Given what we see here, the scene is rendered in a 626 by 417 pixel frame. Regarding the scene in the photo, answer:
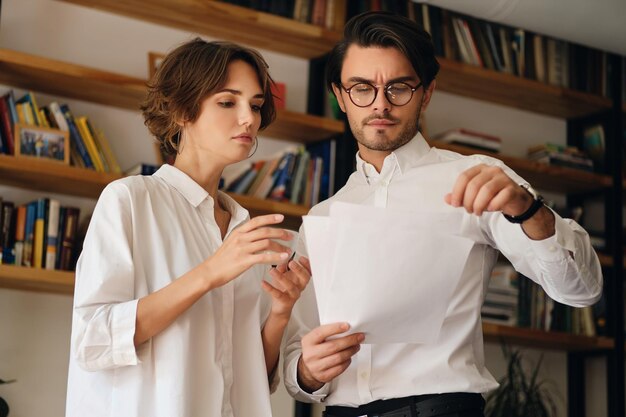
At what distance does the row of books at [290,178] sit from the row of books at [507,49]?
2.19 ft

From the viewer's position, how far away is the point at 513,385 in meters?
4.20

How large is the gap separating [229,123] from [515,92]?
2.75 metres

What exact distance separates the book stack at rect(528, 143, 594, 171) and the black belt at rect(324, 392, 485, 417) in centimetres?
272

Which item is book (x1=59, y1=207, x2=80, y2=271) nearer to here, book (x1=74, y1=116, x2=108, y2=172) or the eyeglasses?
book (x1=74, y1=116, x2=108, y2=172)

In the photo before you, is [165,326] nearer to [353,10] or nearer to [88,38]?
[88,38]

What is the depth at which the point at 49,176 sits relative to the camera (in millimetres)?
3328

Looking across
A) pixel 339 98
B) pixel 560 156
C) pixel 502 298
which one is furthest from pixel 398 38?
pixel 560 156

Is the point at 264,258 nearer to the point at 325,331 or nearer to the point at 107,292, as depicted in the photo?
the point at 325,331

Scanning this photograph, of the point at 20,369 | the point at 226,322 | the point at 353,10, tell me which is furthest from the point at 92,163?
the point at 226,322

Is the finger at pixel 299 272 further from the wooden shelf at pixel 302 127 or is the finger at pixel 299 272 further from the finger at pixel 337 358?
the wooden shelf at pixel 302 127

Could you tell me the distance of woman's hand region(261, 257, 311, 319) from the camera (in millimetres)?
1951

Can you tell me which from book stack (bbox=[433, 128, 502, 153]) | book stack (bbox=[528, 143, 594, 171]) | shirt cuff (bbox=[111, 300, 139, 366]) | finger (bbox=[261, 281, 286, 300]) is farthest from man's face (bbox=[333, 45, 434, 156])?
book stack (bbox=[528, 143, 594, 171])

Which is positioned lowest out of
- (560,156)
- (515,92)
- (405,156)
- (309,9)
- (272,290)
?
(272,290)

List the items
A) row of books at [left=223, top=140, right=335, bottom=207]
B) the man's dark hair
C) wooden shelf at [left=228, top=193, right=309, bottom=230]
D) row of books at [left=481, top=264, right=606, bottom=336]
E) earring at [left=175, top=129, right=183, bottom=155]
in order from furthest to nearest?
row of books at [left=481, top=264, right=606, bottom=336] → row of books at [left=223, top=140, right=335, bottom=207] → wooden shelf at [left=228, top=193, right=309, bottom=230] → the man's dark hair → earring at [left=175, top=129, right=183, bottom=155]
